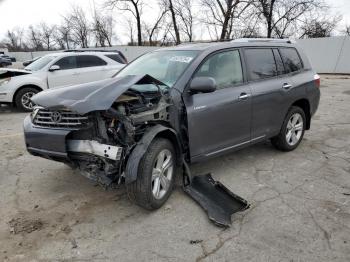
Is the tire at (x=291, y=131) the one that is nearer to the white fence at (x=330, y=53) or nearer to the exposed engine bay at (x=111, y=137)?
the exposed engine bay at (x=111, y=137)

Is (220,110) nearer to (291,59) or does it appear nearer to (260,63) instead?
(260,63)

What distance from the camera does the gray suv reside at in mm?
3518

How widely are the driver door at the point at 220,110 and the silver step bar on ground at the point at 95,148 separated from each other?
99 centimetres

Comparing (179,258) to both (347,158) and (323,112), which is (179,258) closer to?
(347,158)

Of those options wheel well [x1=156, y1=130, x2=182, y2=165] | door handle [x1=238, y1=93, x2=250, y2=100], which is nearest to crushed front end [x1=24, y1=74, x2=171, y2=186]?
wheel well [x1=156, y1=130, x2=182, y2=165]

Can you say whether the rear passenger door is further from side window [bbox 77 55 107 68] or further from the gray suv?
side window [bbox 77 55 107 68]

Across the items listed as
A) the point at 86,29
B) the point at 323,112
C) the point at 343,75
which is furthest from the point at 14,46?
the point at 323,112

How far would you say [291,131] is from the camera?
18.8 ft

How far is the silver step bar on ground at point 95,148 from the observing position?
3.44 metres

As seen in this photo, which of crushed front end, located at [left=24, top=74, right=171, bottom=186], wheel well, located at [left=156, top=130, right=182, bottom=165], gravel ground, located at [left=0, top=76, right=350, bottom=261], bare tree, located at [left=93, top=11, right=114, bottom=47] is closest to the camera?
gravel ground, located at [left=0, top=76, right=350, bottom=261]

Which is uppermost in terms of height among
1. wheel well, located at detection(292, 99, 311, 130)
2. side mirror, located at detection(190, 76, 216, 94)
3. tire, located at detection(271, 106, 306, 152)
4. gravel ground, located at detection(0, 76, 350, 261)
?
side mirror, located at detection(190, 76, 216, 94)

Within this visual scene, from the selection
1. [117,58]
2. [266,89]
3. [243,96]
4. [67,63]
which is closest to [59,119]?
[243,96]

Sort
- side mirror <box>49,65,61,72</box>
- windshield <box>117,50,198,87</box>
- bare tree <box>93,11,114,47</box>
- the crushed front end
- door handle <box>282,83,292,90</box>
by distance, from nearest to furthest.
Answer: the crushed front end, windshield <box>117,50,198,87</box>, door handle <box>282,83,292,90</box>, side mirror <box>49,65,61,72</box>, bare tree <box>93,11,114,47</box>

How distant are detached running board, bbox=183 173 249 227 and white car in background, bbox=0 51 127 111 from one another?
6.19 metres
